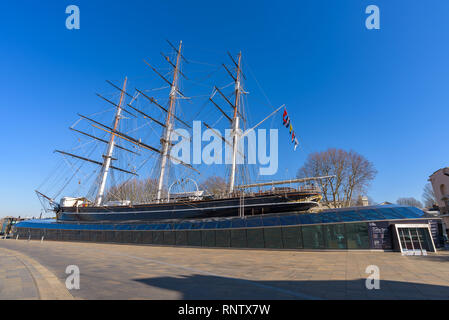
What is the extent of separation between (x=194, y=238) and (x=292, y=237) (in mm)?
10387

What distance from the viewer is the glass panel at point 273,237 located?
719 inches

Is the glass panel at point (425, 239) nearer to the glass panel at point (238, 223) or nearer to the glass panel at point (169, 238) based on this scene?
the glass panel at point (238, 223)

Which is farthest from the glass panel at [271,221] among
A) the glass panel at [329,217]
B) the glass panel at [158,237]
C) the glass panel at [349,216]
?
the glass panel at [158,237]

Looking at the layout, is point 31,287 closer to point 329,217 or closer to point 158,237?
point 329,217

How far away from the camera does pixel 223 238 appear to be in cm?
2092

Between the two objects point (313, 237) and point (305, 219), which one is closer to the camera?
point (313, 237)

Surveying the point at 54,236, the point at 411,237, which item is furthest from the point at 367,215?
the point at 54,236

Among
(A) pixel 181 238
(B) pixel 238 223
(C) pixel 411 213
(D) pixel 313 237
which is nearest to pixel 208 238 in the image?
(A) pixel 181 238

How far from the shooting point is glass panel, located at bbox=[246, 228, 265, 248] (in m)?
19.0

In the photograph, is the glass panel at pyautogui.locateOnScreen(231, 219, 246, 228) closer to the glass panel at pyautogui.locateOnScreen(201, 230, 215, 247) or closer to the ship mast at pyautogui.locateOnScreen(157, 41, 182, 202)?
the glass panel at pyautogui.locateOnScreen(201, 230, 215, 247)

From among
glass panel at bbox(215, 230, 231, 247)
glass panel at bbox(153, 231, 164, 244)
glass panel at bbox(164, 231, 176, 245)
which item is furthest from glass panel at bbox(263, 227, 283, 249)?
glass panel at bbox(153, 231, 164, 244)

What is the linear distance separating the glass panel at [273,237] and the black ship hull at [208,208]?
5.10 metres
